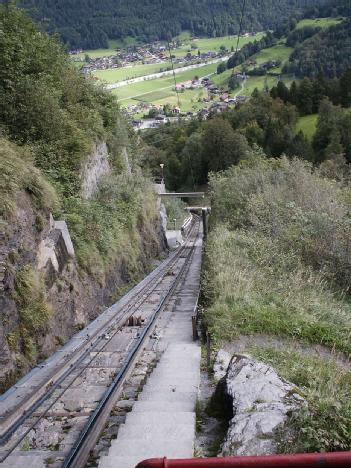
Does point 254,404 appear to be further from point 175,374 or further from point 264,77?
point 264,77

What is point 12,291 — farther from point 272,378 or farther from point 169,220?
point 169,220

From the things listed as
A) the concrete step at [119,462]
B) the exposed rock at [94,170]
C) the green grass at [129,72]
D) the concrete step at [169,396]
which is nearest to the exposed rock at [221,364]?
the concrete step at [169,396]

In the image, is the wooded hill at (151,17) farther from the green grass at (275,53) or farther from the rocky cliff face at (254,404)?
the rocky cliff face at (254,404)

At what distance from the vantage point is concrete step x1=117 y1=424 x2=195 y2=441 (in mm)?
4203

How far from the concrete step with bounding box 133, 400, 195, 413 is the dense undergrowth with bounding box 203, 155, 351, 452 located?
1205mm

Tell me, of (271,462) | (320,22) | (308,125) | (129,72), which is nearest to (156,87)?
(129,72)

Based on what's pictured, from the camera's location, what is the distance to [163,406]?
5.30 meters

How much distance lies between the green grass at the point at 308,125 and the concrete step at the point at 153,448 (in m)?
60.5

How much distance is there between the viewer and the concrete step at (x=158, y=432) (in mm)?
4203

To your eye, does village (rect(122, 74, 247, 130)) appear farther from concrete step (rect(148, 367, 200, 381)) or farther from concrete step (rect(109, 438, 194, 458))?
concrete step (rect(109, 438, 194, 458))

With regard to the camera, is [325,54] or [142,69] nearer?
[325,54]

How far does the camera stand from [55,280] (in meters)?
10.5

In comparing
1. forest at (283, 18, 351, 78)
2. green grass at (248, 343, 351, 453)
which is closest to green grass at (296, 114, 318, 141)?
forest at (283, 18, 351, 78)

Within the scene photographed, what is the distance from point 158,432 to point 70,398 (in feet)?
8.72
